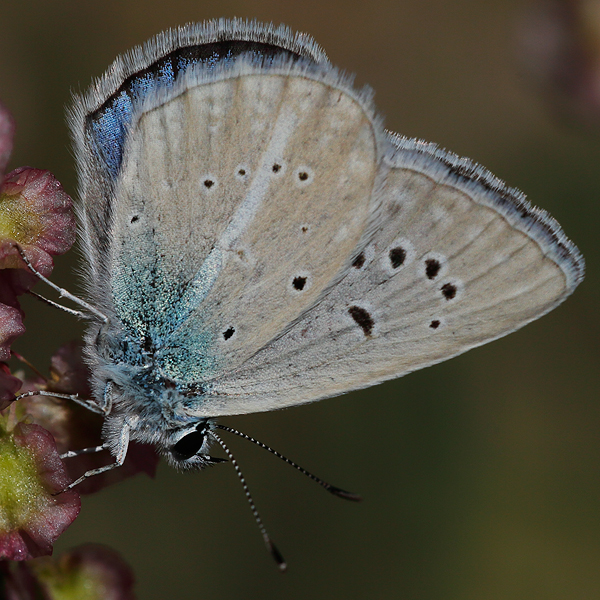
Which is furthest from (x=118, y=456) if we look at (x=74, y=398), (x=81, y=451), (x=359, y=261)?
(x=359, y=261)

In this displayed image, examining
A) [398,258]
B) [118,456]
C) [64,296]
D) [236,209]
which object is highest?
[236,209]

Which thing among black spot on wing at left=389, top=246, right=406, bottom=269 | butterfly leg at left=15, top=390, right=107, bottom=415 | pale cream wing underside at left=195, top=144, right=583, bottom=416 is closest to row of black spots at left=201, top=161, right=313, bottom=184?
pale cream wing underside at left=195, top=144, right=583, bottom=416

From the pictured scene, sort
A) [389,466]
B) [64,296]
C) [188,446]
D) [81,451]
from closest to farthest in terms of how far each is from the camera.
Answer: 1. [81,451]
2. [64,296]
3. [188,446]
4. [389,466]

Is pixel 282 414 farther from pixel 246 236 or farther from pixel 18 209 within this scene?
pixel 18 209

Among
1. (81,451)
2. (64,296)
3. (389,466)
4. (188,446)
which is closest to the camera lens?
(81,451)

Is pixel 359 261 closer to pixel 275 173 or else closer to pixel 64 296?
pixel 275 173

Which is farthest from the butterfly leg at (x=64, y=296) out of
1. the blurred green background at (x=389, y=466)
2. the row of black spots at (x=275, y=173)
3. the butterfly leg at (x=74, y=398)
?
the blurred green background at (x=389, y=466)

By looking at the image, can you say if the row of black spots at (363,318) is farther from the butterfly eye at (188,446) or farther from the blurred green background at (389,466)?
the blurred green background at (389,466)

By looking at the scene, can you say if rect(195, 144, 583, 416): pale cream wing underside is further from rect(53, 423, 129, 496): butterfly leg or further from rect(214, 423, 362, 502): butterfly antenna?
rect(53, 423, 129, 496): butterfly leg
